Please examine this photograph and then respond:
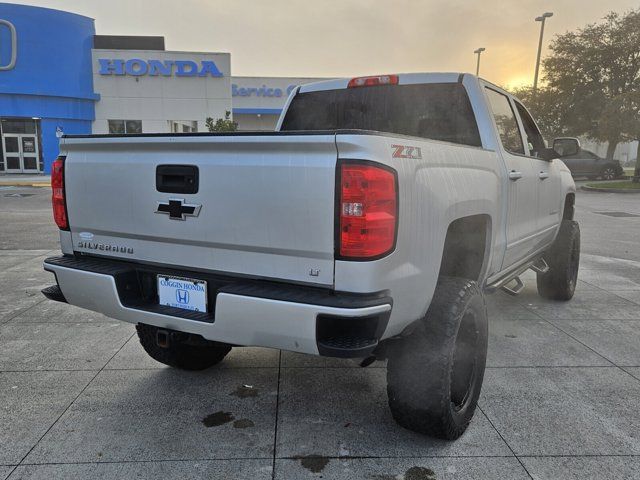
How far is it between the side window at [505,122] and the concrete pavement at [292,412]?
163cm

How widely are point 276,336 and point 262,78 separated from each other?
3549 cm

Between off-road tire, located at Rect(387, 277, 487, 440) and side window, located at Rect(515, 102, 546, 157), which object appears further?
side window, located at Rect(515, 102, 546, 157)

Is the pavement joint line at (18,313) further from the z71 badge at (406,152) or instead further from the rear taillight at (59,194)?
the z71 badge at (406,152)

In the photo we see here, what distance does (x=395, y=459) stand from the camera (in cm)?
264

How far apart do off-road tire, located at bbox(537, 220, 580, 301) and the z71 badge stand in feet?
12.1

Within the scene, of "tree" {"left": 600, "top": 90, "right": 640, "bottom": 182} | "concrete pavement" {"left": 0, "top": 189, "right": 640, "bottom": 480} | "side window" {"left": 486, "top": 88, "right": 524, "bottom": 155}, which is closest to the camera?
"concrete pavement" {"left": 0, "top": 189, "right": 640, "bottom": 480}

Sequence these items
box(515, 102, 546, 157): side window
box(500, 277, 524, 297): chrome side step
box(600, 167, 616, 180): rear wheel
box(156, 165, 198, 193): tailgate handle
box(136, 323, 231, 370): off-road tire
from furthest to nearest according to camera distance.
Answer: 1. box(600, 167, 616, 180): rear wheel
2. box(515, 102, 546, 157): side window
3. box(500, 277, 524, 297): chrome side step
4. box(136, 323, 231, 370): off-road tire
5. box(156, 165, 198, 193): tailgate handle

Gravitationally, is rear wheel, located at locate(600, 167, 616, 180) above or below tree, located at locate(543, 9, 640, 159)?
below

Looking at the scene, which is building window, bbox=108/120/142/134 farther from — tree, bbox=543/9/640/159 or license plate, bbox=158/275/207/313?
license plate, bbox=158/275/207/313

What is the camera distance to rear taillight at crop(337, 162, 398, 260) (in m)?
2.10

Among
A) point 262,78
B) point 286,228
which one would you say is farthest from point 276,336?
point 262,78

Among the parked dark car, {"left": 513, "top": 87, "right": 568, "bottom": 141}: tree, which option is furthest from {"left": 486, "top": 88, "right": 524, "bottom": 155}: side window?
{"left": 513, "top": 87, "right": 568, "bottom": 141}: tree

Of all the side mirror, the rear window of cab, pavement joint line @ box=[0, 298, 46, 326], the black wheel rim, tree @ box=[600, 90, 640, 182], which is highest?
tree @ box=[600, 90, 640, 182]

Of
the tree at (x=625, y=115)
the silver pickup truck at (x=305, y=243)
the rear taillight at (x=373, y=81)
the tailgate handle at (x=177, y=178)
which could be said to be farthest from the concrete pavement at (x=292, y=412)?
the tree at (x=625, y=115)
